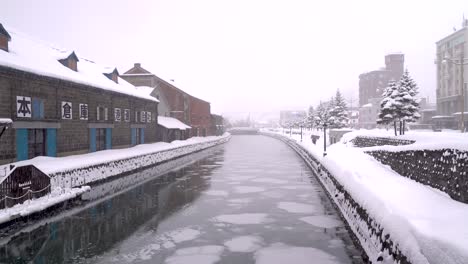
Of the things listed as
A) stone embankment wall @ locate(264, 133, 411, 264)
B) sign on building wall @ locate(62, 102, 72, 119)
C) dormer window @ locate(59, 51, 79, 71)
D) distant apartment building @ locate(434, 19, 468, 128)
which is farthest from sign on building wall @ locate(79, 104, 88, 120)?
distant apartment building @ locate(434, 19, 468, 128)

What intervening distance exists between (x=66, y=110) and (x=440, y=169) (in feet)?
78.2

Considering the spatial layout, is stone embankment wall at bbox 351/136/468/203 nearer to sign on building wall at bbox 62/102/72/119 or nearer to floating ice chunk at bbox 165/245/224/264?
floating ice chunk at bbox 165/245/224/264

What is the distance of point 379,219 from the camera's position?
318 inches

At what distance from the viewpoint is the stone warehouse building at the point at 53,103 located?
20.8 m

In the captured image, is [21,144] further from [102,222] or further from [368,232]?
[368,232]

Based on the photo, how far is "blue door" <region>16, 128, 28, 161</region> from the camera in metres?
21.3

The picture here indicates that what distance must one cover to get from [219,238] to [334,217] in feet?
16.5

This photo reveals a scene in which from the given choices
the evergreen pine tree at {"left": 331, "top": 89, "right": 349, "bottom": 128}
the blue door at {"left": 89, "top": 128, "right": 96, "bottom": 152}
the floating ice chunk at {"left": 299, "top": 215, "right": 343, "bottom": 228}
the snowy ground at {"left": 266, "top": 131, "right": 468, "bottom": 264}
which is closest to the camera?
the snowy ground at {"left": 266, "top": 131, "right": 468, "bottom": 264}

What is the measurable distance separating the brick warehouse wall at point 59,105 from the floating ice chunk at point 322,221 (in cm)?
1705

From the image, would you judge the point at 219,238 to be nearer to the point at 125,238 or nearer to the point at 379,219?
the point at 125,238

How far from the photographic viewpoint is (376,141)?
28062 millimetres

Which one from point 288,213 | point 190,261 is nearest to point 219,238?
A: point 190,261

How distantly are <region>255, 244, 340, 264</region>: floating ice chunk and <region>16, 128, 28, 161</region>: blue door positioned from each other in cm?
1788

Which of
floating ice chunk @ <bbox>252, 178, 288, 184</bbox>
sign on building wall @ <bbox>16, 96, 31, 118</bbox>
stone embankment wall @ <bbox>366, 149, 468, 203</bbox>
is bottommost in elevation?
floating ice chunk @ <bbox>252, 178, 288, 184</bbox>
